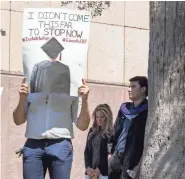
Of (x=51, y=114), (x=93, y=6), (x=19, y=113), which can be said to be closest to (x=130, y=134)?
(x=51, y=114)

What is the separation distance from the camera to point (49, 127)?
17.6ft

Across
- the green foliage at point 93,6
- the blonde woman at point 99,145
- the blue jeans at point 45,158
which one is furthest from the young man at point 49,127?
the green foliage at point 93,6

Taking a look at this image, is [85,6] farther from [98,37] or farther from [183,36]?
[183,36]

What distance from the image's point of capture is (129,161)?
20.2 feet

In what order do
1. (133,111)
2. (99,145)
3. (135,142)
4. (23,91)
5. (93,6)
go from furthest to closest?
(93,6) → (99,145) → (133,111) → (135,142) → (23,91)

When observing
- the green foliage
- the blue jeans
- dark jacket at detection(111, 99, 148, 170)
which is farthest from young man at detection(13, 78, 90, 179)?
the green foliage

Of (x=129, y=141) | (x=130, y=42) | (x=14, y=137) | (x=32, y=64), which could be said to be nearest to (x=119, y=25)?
(x=130, y=42)

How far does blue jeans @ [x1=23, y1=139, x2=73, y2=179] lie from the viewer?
5305 millimetres

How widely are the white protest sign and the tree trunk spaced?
1022 mm

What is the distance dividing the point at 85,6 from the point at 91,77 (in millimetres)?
1056

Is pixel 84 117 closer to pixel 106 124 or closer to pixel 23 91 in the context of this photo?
pixel 23 91

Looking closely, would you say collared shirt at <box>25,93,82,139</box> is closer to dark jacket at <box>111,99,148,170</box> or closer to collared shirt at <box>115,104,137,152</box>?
dark jacket at <box>111,99,148,170</box>

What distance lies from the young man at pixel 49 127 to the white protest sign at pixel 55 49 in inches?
3.5

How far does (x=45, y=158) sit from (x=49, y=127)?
0.26m
